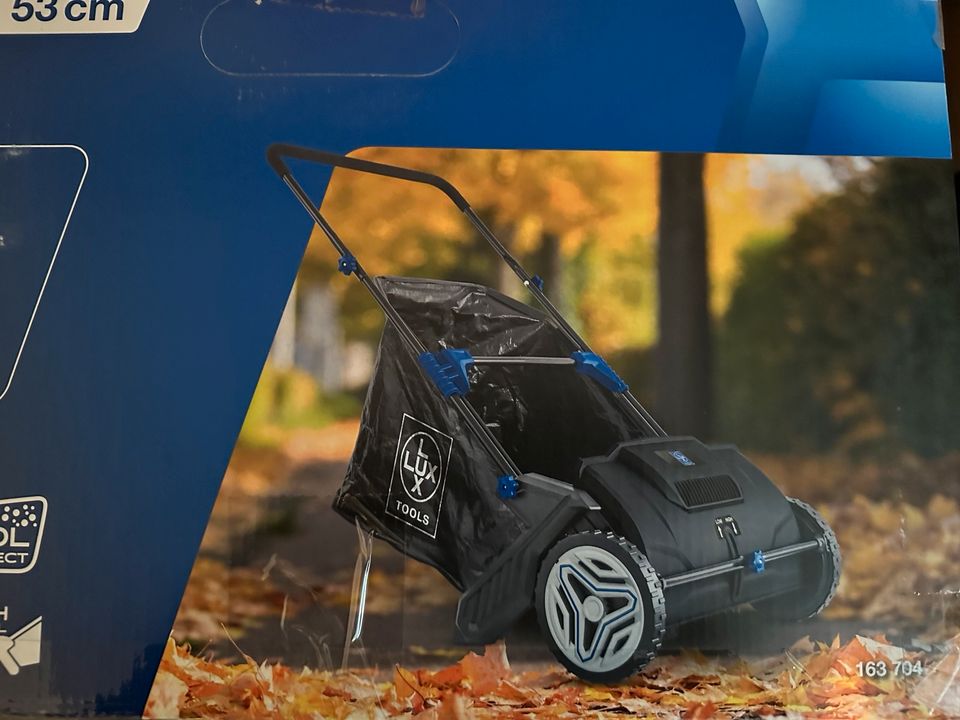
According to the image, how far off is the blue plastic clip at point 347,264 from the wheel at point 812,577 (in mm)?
1265

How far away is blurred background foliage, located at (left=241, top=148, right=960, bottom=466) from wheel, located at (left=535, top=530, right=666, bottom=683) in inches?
15.2

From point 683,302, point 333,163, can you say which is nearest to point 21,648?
point 333,163

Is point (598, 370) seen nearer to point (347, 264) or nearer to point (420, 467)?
point (420, 467)

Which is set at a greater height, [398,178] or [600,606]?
[398,178]

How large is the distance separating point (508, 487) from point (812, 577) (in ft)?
2.68

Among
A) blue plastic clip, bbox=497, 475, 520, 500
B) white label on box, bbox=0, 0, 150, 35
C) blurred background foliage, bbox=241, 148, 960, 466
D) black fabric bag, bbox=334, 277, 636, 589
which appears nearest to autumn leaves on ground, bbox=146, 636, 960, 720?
black fabric bag, bbox=334, 277, 636, 589

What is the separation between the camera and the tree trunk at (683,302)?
2002mm

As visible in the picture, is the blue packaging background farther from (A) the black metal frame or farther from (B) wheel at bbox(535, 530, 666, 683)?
(B) wheel at bbox(535, 530, 666, 683)

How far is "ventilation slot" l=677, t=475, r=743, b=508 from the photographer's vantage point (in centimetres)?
195

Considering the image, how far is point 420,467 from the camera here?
79.0 inches

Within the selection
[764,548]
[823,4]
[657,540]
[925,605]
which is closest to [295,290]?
[657,540]

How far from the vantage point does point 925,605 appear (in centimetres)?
200

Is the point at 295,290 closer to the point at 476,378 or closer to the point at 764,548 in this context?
the point at 476,378

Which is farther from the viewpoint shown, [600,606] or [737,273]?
[737,273]
